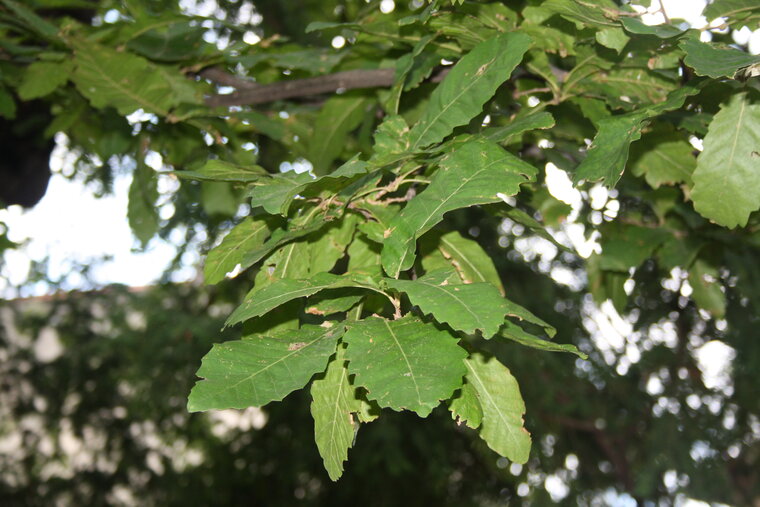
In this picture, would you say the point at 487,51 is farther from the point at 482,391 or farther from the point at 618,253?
the point at 618,253

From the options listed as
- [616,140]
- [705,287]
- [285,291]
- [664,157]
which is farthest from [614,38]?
[705,287]

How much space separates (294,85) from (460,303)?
1031 millimetres

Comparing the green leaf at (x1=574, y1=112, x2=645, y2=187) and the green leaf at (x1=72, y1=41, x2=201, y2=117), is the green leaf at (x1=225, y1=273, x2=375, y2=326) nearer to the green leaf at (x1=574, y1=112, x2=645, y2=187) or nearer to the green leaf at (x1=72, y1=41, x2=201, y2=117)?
the green leaf at (x1=574, y1=112, x2=645, y2=187)

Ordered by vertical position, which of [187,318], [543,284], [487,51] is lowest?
[187,318]

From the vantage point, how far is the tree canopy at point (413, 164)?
0.81 m

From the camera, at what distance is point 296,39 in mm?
3367

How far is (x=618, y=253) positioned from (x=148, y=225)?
3.83ft

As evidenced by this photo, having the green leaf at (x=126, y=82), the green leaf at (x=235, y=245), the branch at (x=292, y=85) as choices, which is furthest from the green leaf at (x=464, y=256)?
the green leaf at (x=126, y=82)

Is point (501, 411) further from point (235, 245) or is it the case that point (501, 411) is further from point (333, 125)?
point (333, 125)

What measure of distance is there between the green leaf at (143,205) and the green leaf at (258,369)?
1.12 metres

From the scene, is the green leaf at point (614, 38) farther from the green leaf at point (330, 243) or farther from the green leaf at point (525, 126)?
the green leaf at point (330, 243)

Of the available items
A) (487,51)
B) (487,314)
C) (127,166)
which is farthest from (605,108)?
(127,166)

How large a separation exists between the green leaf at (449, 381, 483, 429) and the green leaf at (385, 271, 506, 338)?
0.37ft

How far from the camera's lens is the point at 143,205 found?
1.86m
